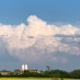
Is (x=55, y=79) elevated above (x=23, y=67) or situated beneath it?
situated beneath

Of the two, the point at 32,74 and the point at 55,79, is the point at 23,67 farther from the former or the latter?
the point at 55,79

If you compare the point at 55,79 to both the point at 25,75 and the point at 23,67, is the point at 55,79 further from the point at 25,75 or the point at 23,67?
the point at 23,67

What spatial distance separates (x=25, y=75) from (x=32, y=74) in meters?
1.54

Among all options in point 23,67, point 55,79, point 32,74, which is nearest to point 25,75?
point 32,74

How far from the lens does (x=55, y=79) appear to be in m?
19.6

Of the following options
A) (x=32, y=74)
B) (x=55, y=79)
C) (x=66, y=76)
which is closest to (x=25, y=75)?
(x=32, y=74)

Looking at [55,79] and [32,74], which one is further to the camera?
[32,74]

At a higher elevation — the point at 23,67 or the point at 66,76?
the point at 23,67

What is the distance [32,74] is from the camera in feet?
126

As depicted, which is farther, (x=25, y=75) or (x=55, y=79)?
(x=25, y=75)

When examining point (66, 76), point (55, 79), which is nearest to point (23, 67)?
point (66, 76)

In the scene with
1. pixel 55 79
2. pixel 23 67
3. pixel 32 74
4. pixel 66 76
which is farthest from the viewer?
pixel 23 67

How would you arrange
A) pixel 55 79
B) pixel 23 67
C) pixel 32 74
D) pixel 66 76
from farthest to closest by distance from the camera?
pixel 23 67 → pixel 32 74 → pixel 66 76 → pixel 55 79

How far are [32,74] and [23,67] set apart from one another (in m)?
23.7
